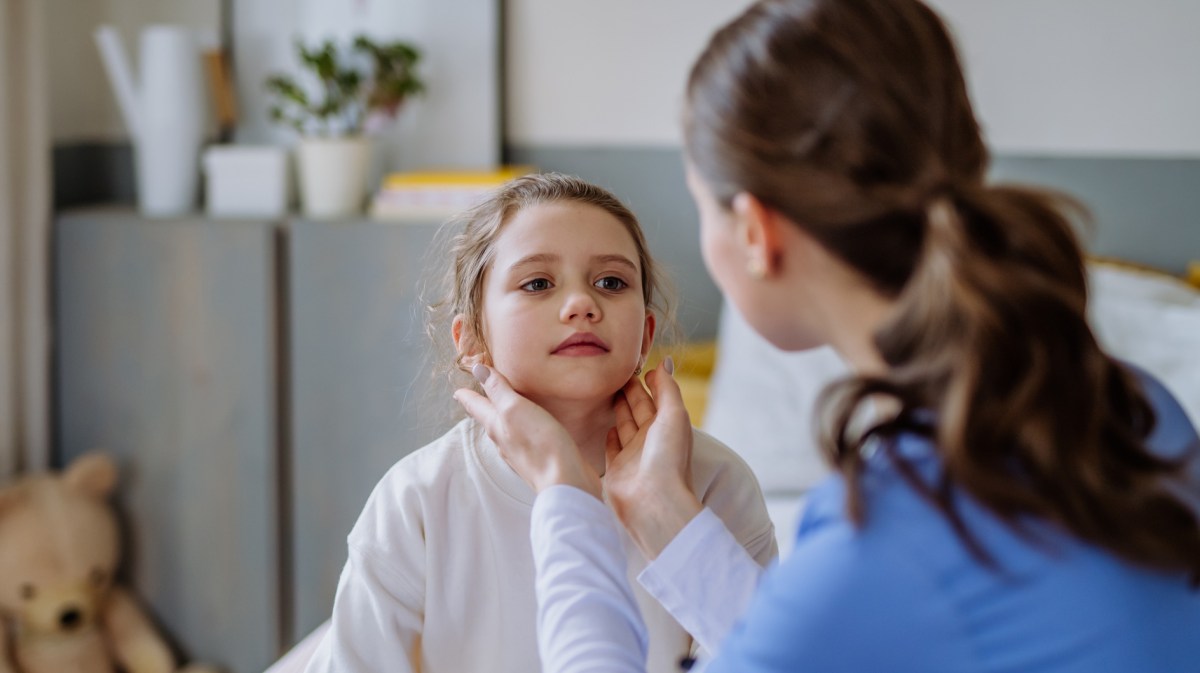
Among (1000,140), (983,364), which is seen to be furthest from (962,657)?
(1000,140)

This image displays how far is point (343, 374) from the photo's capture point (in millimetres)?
2523

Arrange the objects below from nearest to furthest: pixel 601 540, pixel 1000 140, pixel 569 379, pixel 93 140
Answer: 1. pixel 601 540
2. pixel 569 379
3. pixel 1000 140
4. pixel 93 140

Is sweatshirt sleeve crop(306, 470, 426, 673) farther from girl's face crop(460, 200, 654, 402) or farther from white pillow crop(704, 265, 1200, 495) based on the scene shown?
white pillow crop(704, 265, 1200, 495)

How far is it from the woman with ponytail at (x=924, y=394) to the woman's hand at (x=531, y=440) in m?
0.12

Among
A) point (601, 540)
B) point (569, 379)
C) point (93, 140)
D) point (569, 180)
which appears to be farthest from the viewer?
point (93, 140)

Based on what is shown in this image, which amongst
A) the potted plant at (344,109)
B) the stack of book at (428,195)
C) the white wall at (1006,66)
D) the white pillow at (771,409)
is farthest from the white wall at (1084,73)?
the potted plant at (344,109)

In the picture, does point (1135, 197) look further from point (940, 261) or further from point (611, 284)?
point (940, 261)

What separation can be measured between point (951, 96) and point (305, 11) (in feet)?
7.51

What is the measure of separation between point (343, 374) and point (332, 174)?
16.5 inches

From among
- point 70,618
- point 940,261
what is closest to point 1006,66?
point 940,261

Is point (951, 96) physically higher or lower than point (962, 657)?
higher

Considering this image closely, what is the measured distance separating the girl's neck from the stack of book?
1.37 metres

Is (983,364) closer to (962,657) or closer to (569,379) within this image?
(962,657)

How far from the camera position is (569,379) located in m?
1.06
